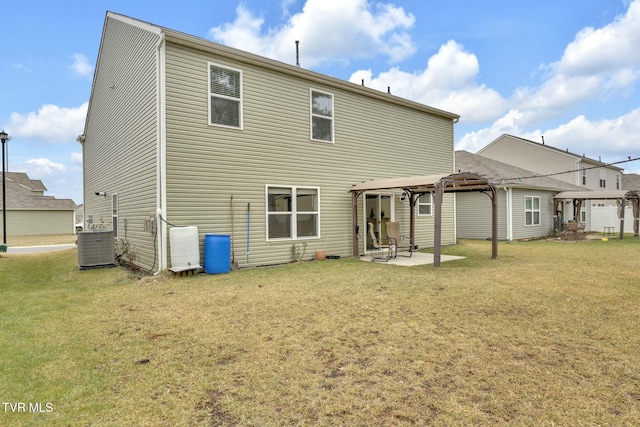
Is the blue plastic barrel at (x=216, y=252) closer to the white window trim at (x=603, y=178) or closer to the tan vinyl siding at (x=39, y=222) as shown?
the tan vinyl siding at (x=39, y=222)

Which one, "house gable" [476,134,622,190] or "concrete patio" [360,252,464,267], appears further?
"house gable" [476,134,622,190]

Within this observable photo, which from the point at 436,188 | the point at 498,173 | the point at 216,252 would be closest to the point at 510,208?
the point at 498,173

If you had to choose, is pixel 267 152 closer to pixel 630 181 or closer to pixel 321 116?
pixel 321 116

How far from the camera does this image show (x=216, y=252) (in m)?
7.93

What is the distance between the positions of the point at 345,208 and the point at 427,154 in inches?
178

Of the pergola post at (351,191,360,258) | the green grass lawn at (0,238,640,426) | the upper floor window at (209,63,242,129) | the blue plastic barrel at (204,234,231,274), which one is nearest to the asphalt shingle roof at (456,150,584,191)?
the pergola post at (351,191,360,258)

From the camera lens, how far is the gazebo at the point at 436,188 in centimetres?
838

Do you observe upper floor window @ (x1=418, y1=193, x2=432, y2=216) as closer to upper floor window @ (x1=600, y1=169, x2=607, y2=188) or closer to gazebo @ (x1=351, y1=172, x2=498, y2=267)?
gazebo @ (x1=351, y1=172, x2=498, y2=267)

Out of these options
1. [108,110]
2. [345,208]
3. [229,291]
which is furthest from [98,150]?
[229,291]

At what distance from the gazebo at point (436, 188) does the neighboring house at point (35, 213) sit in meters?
26.9

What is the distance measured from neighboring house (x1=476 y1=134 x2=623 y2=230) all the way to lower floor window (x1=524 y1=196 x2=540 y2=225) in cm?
764

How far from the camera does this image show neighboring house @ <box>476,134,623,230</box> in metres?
24.3

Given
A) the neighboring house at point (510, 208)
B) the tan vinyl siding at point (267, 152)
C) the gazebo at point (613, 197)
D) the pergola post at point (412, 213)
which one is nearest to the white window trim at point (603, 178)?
the gazebo at point (613, 197)

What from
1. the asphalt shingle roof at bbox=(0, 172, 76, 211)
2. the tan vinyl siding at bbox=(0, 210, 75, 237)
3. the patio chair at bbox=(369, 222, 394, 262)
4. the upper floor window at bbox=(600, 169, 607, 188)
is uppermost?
the upper floor window at bbox=(600, 169, 607, 188)
